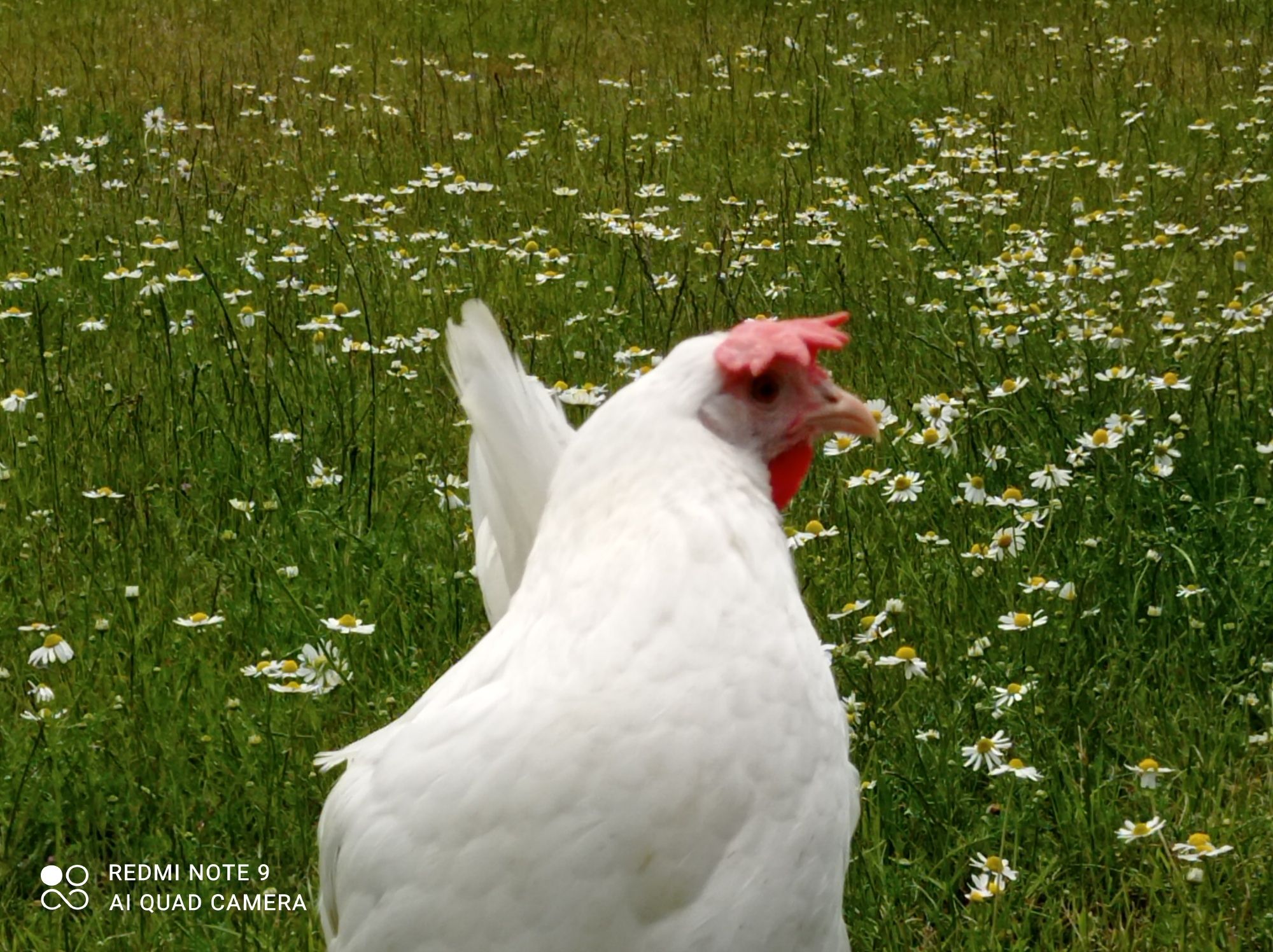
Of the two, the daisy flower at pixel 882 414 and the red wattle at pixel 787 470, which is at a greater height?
the red wattle at pixel 787 470

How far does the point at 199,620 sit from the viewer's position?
389 cm

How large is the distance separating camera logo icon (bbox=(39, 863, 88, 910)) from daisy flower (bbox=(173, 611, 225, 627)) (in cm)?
58

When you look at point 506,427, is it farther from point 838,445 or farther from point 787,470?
point 838,445

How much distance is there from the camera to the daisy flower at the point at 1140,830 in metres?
3.02

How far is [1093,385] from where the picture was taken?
15.9ft

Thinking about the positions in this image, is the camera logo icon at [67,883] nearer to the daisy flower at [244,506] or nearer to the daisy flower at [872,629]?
the daisy flower at [244,506]

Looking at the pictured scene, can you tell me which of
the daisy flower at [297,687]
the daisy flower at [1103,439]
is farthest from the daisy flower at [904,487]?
the daisy flower at [297,687]

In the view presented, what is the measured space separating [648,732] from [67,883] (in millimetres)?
1789

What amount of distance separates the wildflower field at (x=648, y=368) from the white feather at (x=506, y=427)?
704mm

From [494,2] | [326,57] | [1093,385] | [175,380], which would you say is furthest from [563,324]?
[494,2]

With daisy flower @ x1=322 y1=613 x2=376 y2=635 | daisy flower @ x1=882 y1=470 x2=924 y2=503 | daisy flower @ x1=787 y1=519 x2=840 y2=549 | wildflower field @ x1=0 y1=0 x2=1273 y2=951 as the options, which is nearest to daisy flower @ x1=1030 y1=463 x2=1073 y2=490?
wildflower field @ x1=0 y1=0 x2=1273 y2=951

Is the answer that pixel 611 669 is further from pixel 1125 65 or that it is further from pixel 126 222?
pixel 1125 65

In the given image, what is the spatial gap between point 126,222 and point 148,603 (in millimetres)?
3376

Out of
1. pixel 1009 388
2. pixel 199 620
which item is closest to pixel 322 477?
pixel 199 620
